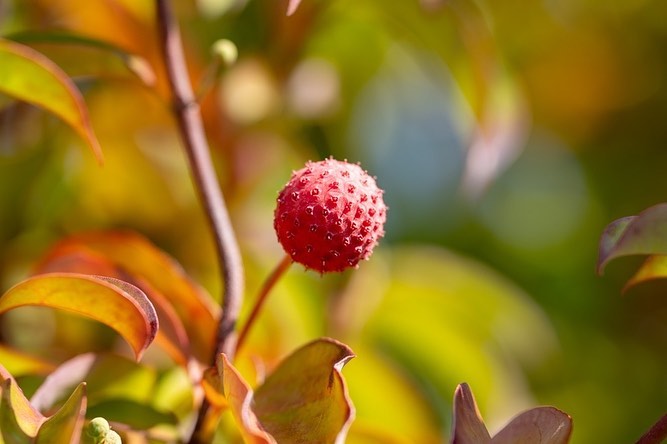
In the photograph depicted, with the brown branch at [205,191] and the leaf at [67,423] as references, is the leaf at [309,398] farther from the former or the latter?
the leaf at [67,423]

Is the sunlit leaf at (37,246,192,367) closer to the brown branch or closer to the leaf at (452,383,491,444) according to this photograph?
the brown branch

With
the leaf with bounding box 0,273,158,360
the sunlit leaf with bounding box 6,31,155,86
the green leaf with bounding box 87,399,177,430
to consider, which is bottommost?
the green leaf with bounding box 87,399,177,430

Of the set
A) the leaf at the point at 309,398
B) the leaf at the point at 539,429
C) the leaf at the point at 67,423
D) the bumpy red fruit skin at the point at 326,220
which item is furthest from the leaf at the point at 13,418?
the leaf at the point at 539,429

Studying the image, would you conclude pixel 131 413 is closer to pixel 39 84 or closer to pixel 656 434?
pixel 39 84

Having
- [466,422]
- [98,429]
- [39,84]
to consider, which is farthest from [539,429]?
[39,84]

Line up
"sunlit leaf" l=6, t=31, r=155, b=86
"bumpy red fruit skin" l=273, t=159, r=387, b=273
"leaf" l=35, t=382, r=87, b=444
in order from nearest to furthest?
"leaf" l=35, t=382, r=87, b=444
"bumpy red fruit skin" l=273, t=159, r=387, b=273
"sunlit leaf" l=6, t=31, r=155, b=86

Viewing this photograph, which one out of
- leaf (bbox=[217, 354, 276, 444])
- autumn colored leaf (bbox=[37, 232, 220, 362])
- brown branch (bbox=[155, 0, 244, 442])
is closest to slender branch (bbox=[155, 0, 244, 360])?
brown branch (bbox=[155, 0, 244, 442])

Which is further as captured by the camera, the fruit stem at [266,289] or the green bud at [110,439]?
the fruit stem at [266,289]

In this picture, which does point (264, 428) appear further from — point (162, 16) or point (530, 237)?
point (530, 237)
